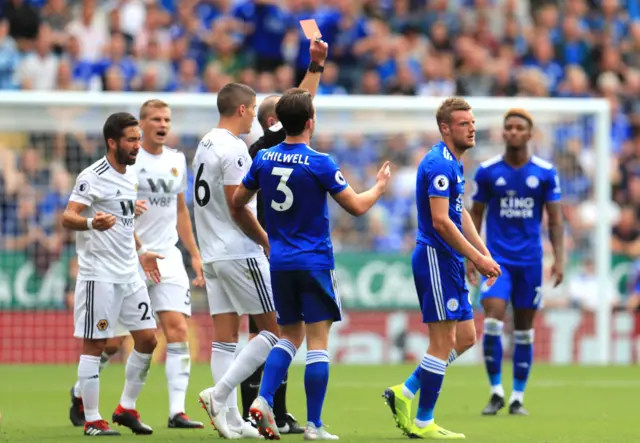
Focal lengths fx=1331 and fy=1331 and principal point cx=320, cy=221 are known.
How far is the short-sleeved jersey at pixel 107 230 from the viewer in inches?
368

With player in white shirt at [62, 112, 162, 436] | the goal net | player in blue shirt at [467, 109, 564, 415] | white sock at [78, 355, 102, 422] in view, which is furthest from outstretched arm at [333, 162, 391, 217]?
the goal net

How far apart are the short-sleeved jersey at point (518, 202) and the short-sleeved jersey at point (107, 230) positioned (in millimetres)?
3596


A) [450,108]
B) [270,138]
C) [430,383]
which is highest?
[450,108]

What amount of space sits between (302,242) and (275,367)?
821 millimetres

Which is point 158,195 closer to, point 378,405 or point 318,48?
point 318,48

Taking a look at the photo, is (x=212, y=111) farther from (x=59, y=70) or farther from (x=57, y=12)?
(x=57, y=12)

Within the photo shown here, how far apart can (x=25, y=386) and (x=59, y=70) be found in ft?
20.8

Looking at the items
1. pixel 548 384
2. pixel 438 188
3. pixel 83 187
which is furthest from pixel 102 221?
pixel 548 384

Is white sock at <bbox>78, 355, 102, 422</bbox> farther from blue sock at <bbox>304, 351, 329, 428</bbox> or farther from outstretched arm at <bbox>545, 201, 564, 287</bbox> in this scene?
outstretched arm at <bbox>545, 201, 564, 287</bbox>

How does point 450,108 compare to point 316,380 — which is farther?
point 450,108

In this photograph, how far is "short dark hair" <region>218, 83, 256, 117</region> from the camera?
9344 mm

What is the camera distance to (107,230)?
9.45 m

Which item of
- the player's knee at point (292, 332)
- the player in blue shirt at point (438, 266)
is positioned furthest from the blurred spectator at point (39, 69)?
the player's knee at point (292, 332)

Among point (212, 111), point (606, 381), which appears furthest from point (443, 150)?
point (212, 111)
